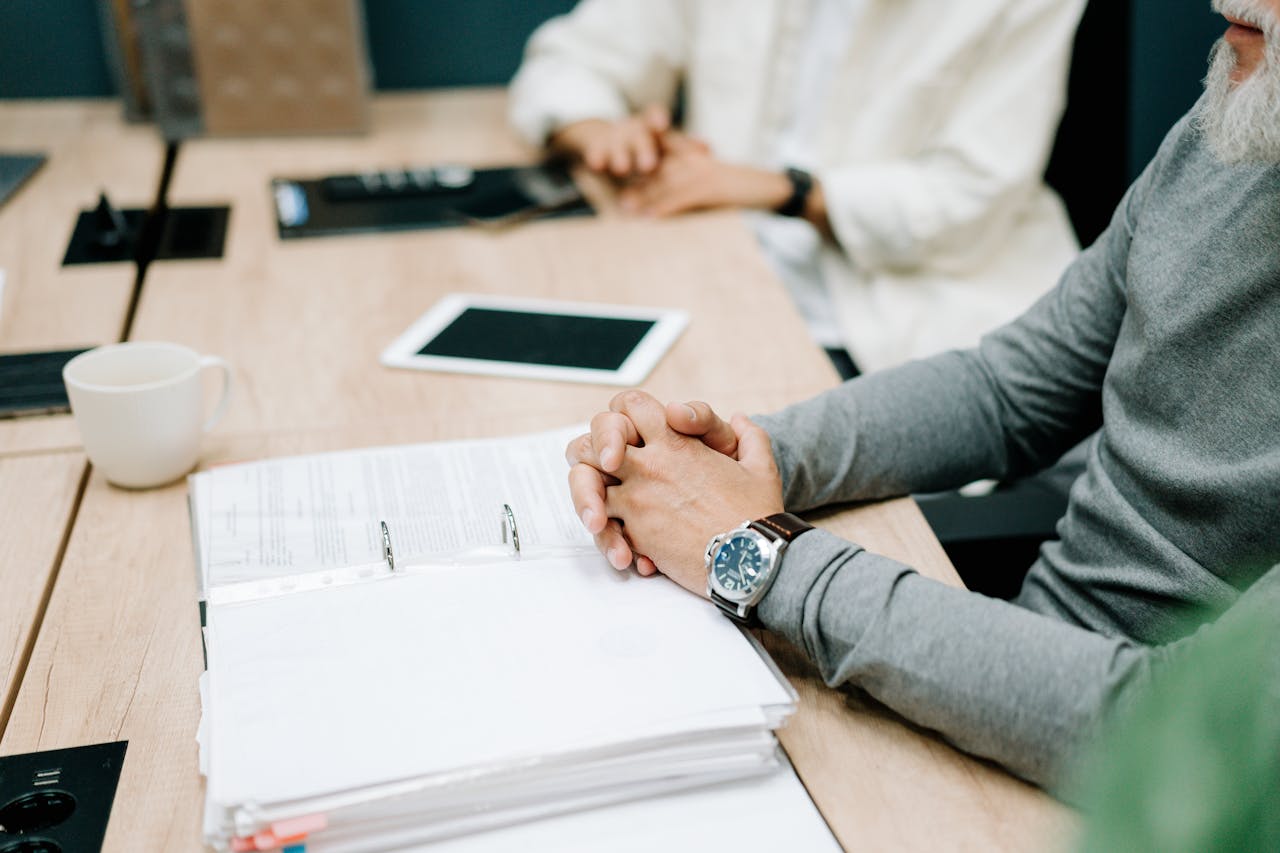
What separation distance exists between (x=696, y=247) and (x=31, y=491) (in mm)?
844

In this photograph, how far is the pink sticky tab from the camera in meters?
0.55

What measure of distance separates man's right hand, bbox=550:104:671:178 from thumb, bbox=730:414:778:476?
0.81 metres

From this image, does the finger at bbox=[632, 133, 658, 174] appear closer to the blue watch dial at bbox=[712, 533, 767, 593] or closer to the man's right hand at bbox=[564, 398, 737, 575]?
the man's right hand at bbox=[564, 398, 737, 575]

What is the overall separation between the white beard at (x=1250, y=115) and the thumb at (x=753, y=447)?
1.27 feet

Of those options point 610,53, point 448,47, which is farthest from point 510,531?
point 448,47

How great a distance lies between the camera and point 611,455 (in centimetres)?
81

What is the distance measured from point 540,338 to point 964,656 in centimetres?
65

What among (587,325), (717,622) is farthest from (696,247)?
(717,622)

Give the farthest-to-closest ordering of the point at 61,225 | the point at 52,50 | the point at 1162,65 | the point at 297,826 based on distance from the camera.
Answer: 1. the point at 52,50
2. the point at 1162,65
3. the point at 61,225
4. the point at 297,826

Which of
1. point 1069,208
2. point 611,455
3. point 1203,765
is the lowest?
point 1069,208

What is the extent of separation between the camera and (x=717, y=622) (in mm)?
719

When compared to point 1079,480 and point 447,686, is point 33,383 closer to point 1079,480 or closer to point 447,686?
point 447,686

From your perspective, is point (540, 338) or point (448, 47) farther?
point (448, 47)

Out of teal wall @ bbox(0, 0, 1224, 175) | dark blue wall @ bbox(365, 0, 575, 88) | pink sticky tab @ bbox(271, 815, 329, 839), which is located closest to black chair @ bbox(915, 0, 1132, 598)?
teal wall @ bbox(0, 0, 1224, 175)
